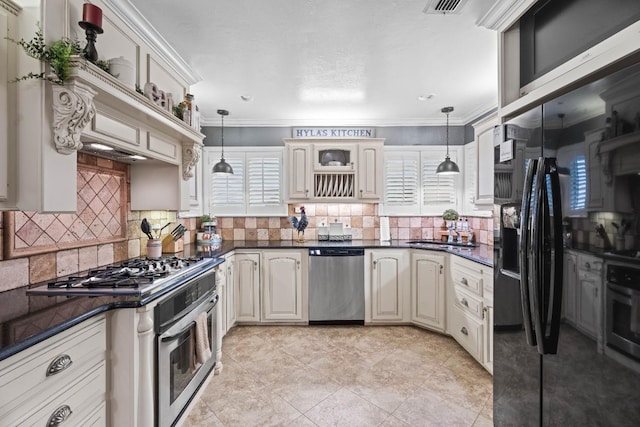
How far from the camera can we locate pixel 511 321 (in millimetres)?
1478

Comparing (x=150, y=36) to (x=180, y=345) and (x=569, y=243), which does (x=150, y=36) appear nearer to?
(x=180, y=345)

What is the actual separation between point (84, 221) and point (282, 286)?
1997 mm

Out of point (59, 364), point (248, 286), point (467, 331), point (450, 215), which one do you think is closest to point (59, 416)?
point (59, 364)

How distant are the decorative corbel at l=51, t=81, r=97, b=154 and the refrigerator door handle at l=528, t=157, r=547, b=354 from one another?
77.4 inches

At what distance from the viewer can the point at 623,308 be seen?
0.94 m

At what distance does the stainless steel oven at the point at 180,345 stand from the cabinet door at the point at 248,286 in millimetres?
1126

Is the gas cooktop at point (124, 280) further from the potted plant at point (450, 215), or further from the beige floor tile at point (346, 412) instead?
the potted plant at point (450, 215)

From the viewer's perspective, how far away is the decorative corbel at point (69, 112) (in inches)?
51.4

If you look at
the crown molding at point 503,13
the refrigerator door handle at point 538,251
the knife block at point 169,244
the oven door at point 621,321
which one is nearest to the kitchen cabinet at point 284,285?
the knife block at point 169,244

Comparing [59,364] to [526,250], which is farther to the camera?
[526,250]

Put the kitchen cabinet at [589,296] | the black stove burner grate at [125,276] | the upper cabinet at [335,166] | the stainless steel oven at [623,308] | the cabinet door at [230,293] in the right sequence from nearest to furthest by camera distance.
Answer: the stainless steel oven at [623,308] → the kitchen cabinet at [589,296] → the black stove burner grate at [125,276] → the cabinet door at [230,293] → the upper cabinet at [335,166]

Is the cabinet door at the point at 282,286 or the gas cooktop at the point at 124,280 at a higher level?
the gas cooktop at the point at 124,280

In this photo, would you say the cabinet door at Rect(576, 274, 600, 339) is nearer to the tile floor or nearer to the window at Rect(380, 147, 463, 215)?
the tile floor

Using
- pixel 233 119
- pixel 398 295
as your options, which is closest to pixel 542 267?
pixel 398 295
